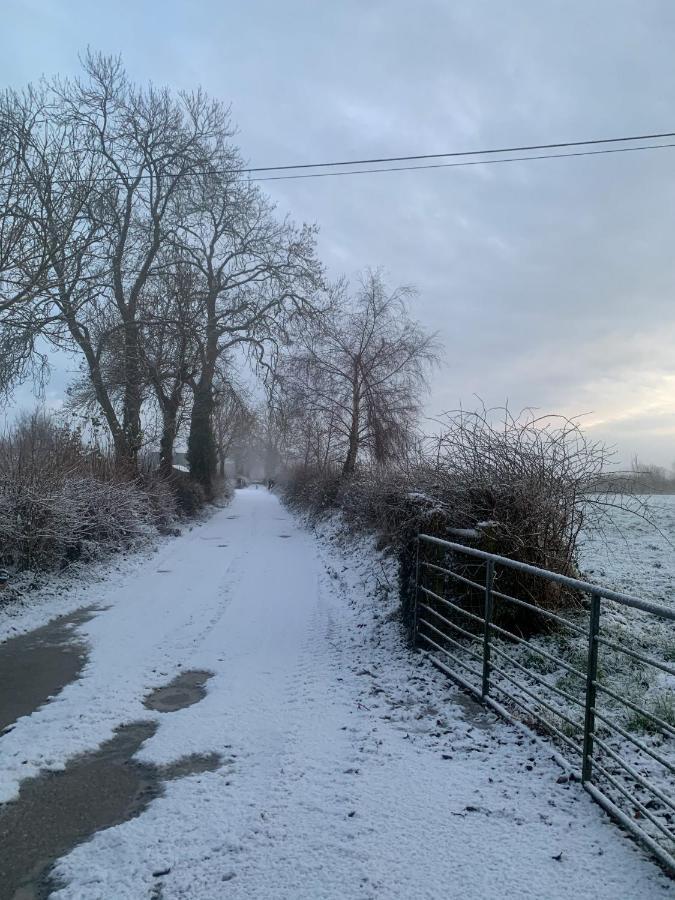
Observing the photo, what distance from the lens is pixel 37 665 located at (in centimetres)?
632

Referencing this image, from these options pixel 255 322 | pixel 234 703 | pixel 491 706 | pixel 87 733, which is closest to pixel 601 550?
pixel 491 706

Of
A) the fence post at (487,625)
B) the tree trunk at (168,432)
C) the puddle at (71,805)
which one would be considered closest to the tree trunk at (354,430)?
the tree trunk at (168,432)

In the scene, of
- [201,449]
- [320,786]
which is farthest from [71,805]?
[201,449]

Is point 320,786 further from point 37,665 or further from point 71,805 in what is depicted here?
point 37,665

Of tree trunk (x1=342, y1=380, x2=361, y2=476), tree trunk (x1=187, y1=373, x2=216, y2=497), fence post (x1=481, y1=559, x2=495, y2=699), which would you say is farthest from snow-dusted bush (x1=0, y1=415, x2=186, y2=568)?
tree trunk (x1=187, y1=373, x2=216, y2=497)

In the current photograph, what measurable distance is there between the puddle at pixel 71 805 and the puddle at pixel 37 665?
1005 mm

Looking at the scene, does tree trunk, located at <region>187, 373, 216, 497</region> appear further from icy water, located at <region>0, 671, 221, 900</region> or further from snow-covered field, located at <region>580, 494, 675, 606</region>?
icy water, located at <region>0, 671, 221, 900</region>

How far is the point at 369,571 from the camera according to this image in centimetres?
1095

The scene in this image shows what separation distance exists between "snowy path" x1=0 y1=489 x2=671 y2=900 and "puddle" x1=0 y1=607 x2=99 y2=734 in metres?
0.19

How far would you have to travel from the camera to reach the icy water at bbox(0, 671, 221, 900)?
301cm

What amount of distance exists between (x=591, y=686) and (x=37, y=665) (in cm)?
530

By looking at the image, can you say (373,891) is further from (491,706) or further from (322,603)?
(322,603)

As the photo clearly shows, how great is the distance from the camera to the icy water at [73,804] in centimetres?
301

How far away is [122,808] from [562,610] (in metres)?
4.96
